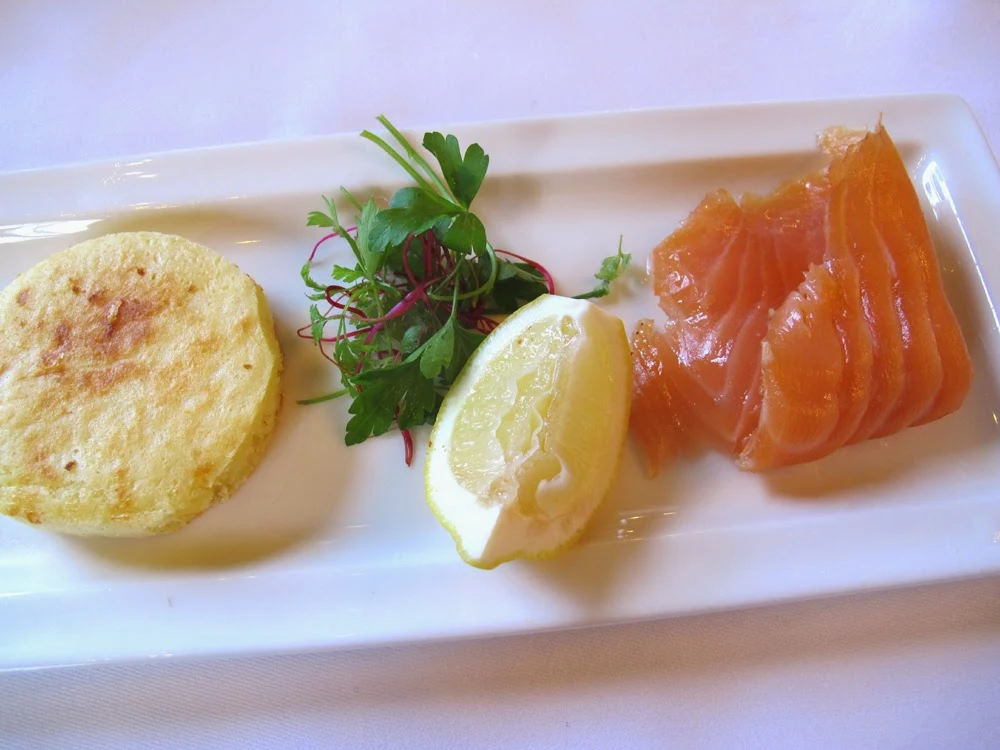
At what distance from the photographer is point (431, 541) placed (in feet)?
4.56

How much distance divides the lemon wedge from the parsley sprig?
0.11 metres

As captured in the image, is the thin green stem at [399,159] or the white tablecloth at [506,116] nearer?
the white tablecloth at [506,116]

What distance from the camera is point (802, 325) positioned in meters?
1.28

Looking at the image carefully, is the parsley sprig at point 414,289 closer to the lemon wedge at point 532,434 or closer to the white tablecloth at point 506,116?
the lemon wedge at point 532,434

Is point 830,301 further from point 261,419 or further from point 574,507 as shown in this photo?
point 261,419

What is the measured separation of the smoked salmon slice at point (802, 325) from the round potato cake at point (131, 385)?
0.90 metres

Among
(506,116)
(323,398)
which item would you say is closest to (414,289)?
(323,398)

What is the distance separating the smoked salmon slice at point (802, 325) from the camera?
1279mm

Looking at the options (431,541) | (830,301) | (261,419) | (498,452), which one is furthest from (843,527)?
(261,419)

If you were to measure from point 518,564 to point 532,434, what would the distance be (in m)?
0.28

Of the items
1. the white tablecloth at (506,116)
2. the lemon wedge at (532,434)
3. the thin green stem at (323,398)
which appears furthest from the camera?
the thin green stem at (323,398)

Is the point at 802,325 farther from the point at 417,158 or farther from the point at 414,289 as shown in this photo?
the point at 417,158

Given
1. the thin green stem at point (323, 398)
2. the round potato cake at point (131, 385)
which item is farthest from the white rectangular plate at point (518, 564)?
the round potato cake at point (131, 385)

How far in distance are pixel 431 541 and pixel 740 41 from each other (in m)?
1.75
